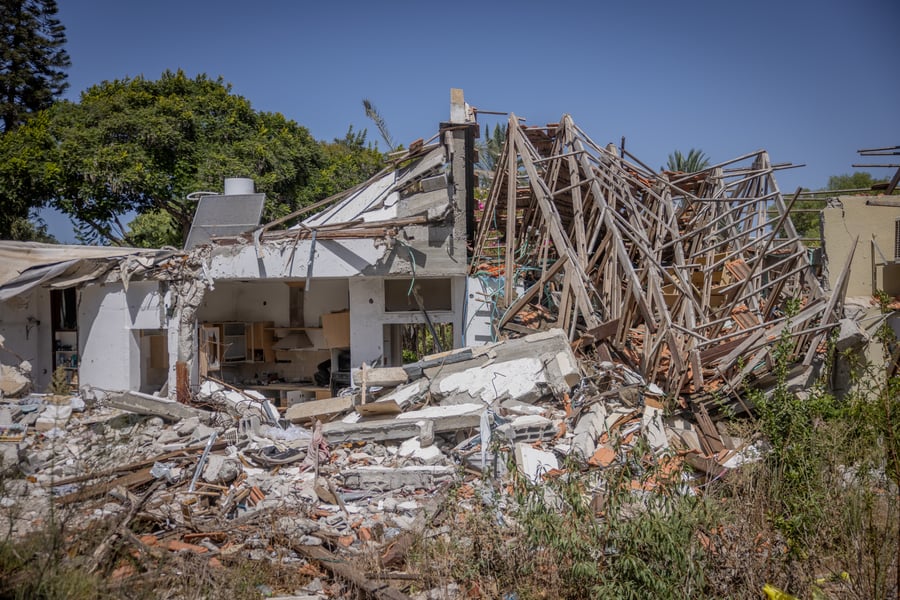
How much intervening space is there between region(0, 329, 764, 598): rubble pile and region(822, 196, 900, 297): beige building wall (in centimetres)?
460

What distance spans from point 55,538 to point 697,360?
303 inches

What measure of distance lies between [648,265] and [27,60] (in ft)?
83.8

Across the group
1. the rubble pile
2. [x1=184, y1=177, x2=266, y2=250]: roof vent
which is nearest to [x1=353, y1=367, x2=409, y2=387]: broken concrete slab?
the rubble pile

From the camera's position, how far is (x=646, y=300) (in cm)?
1021

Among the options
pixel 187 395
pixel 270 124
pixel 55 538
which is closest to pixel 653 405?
pixel 55 538

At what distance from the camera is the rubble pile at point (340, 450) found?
6.45 meters

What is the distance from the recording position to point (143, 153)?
19422 mm

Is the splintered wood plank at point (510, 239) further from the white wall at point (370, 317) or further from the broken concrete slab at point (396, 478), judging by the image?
the broken concrete slab at point (396, 478)

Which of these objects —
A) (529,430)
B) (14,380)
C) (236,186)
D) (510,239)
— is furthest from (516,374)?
(14,380)

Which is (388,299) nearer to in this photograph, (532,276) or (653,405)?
(532,276)

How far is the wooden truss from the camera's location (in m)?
9.55

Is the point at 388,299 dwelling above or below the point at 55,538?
above

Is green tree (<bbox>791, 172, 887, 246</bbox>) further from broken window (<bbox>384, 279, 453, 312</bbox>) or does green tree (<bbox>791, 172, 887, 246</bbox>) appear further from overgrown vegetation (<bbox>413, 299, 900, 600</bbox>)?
overgrown vegetation (<bbox>413, 299, 900, 600</bbox>)

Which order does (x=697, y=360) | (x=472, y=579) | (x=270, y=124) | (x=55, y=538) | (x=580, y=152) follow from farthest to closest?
(x=270, y=124), (x=580, y=152), (x=697, y=360), (x=472, y=579), (x=55, y=538)
